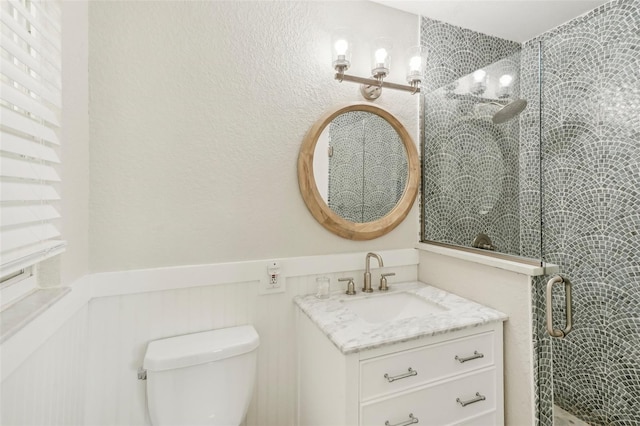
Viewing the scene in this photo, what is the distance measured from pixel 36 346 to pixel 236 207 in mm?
814

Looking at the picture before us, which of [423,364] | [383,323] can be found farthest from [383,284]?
[423,364]

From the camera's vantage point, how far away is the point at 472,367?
1283mm

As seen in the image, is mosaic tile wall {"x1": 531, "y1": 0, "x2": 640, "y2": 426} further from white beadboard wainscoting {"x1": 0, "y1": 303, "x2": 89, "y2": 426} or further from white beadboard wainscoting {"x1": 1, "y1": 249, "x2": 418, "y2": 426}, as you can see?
white beadboard wainscoting {"x1": 0, "y1": 303, "x2": 89, "y2": 426}

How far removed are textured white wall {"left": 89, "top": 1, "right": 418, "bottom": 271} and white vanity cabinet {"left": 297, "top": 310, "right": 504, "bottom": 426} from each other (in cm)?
57

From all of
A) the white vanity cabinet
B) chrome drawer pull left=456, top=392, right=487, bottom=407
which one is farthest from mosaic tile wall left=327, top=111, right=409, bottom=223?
chrome drawer pull left=456, top=392, right=487, bottom=407

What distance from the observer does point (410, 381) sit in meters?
1.17

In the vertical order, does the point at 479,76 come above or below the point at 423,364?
above

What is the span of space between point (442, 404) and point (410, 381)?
0.18 meters

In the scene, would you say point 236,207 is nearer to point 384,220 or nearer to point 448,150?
point 384,220

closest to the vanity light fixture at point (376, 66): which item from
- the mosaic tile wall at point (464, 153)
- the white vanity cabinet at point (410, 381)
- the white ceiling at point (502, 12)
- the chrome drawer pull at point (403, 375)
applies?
the mosaic tile wall at point (464, 153)

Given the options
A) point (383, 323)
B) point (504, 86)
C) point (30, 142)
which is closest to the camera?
point (30, 142)

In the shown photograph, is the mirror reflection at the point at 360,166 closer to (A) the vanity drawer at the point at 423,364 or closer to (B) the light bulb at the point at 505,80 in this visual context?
(B) the light bulb at the point at 505,80

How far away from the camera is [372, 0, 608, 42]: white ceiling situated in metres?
1.77

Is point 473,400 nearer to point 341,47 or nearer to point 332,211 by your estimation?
point 332,211
